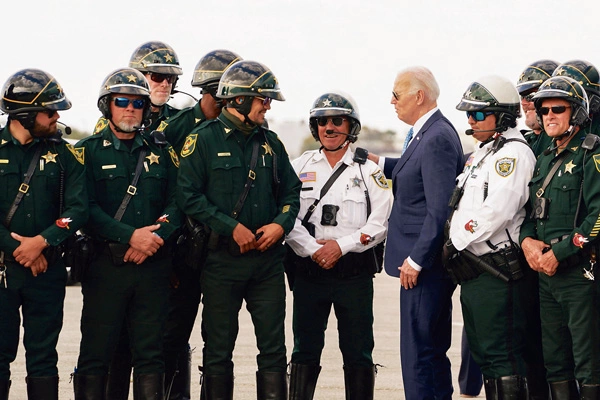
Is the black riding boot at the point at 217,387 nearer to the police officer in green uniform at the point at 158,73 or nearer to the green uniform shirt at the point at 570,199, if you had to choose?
the police officer in green uniform at the point at 158,73

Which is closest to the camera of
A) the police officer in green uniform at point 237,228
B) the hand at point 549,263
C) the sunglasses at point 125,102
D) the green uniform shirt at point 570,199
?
the green uniform shirt at point 570,199

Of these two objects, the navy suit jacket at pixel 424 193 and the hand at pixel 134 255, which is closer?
the hand at pixel 134 255

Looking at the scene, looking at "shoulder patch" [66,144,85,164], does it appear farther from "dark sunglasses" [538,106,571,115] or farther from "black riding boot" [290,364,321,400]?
"dark sunglasses" [538,106,571,115]

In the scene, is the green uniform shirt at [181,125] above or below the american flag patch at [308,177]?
above

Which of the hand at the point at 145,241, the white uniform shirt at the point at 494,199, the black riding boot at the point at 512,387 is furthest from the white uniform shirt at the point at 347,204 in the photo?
the black riding boot at the point at 512,387

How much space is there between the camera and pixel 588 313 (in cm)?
670

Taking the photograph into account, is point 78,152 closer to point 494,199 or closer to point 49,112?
point 49,112

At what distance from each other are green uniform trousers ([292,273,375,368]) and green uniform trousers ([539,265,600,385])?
1327 millimetres

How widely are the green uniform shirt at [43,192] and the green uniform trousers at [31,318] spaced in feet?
0.79

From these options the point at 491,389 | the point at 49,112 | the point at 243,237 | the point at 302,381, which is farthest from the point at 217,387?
the point at 49,112

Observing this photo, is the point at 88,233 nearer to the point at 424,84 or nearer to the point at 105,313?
the point at 105,313

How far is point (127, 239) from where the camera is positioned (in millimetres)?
7105

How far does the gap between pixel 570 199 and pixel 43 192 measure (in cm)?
Result: 345

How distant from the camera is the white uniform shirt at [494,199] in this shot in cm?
699
